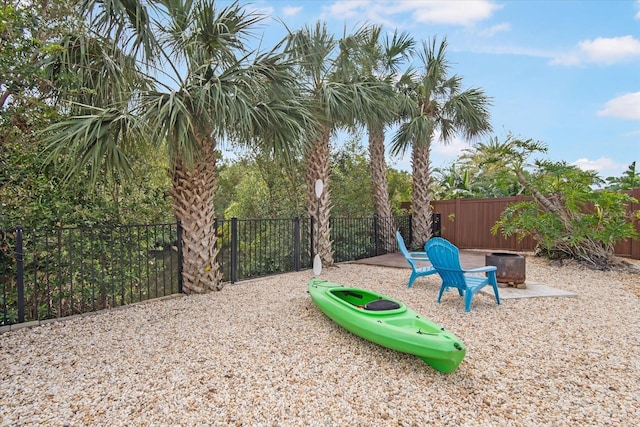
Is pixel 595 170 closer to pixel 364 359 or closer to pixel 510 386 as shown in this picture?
pixel 510 386

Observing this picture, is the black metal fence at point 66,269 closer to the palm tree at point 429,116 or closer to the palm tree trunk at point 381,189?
the palm tree trunk at point 381,189

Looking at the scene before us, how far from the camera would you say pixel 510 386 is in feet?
8.74

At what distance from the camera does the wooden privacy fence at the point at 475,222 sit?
1123cm

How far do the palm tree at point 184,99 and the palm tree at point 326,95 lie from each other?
4.81ft

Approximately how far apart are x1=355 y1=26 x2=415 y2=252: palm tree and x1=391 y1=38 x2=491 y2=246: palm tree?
55cm

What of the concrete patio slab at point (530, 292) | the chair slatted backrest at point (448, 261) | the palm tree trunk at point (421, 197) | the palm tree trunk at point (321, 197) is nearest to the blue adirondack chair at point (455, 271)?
the chair slatted backrest at point (448, 261)

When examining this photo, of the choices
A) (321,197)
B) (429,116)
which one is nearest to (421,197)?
(429,116)

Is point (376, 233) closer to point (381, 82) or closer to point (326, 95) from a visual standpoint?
point (381, 82)

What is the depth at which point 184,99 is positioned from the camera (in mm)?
4406

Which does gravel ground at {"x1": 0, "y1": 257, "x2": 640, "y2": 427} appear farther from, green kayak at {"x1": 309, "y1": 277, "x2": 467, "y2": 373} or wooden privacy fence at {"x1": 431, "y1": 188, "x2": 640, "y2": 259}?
wooden privacy fence at {"x1": 431, "y1": 188, "x2": 640, "y2": 259}

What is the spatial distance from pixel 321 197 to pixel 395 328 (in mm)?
5279

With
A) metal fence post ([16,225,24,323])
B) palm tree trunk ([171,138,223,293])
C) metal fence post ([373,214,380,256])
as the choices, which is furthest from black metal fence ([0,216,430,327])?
metal fence post ([373,214,380,256])

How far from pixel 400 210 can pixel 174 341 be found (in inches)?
408

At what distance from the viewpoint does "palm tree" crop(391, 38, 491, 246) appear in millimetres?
9914
